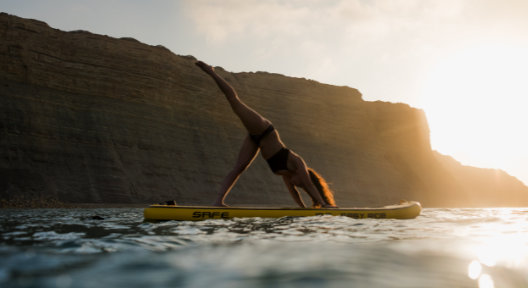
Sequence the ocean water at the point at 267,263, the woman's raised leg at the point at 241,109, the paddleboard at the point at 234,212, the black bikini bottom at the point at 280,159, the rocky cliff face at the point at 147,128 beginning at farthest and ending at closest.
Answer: the rocky cliff face at the point at 147,128
the black bikini bottom at the point at 280,159
the woman's raised leg at the point at 241,109
the paddleboard at the point at 234,212
the ocean water at the point at 267,263

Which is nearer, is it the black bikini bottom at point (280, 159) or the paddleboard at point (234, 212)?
the paddleboard at point (234, 212)

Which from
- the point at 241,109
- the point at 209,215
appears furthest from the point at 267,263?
the point at 241,109

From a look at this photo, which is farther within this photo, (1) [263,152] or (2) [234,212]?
(1) [263,152]

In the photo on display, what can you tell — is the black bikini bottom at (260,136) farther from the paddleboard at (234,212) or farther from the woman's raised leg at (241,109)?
the paddleboard at (234,212)

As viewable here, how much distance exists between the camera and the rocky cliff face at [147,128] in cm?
2514

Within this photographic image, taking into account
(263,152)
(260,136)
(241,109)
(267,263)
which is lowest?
(267,263)

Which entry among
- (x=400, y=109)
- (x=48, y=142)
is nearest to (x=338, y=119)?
(x=400, y=109)

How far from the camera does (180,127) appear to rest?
106ft

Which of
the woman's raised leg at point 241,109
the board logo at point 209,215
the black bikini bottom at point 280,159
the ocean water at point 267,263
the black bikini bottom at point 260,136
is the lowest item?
the board logo at point 209,215

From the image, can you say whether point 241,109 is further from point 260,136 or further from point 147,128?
point 147,128

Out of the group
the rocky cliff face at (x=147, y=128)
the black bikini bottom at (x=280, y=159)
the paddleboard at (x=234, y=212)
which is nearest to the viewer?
the paddleboard at (x=234, y=212)

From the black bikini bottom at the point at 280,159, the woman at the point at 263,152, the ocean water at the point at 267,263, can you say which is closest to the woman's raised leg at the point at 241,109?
the woman at the point at 263,152

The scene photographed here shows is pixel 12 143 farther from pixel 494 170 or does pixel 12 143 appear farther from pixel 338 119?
pixel 494 170

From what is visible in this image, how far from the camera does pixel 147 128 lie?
1194 inches
